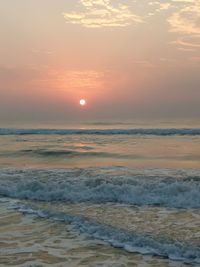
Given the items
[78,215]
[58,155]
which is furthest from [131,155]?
[78,215]

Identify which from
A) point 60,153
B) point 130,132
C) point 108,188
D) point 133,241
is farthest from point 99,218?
point 130,132

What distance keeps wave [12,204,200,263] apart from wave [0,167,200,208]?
2695 millimetres

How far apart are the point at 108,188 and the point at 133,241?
16.2 feet

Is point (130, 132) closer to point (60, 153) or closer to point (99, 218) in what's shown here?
point (60, 153)

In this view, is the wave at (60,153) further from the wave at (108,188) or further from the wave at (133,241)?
the wave at (133,241)

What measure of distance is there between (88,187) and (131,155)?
36.4 feet

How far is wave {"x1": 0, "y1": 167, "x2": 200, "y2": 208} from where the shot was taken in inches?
449

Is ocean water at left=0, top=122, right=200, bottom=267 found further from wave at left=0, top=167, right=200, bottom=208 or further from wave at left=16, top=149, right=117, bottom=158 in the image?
wave at left=16, top=149, right=117, bottom=158

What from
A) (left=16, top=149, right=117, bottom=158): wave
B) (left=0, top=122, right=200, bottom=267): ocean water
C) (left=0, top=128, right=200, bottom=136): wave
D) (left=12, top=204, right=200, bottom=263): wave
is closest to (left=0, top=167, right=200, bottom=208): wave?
(left=0, top=122, right=200, bottom=267): ocean water

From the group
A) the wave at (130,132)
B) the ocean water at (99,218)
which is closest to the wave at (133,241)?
the ocean water at (99,218)

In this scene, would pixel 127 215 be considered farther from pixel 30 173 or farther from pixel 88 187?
pixel 30 173

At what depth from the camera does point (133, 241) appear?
743 centimetres

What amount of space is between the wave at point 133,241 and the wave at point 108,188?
8.84ft

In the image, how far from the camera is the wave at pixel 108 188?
37.4 feet
